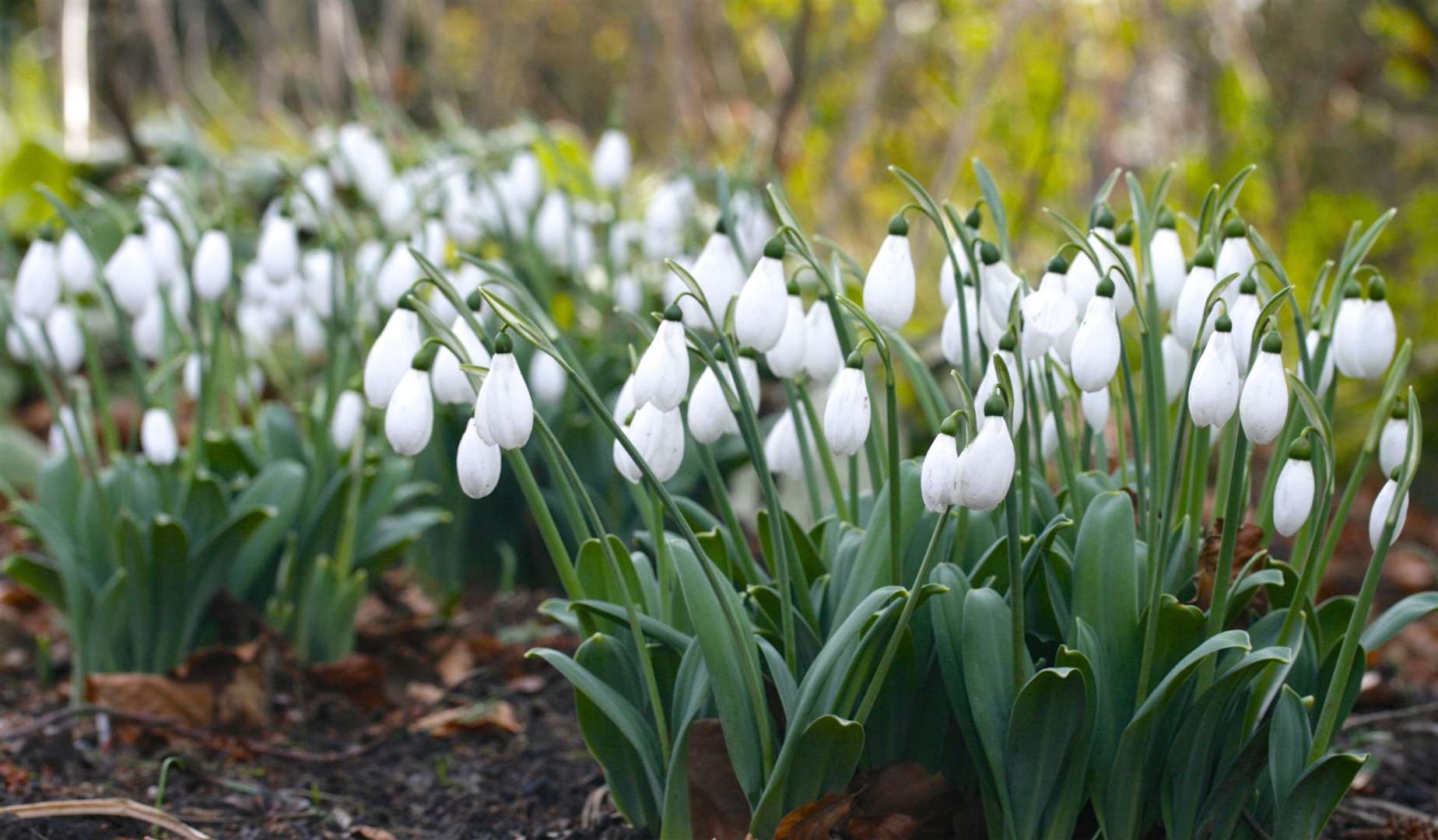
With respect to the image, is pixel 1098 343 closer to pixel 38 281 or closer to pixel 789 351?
pixel 789 351

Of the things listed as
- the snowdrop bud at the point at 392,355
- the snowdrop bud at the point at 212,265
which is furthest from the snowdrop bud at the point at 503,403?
the snowdrop bud at the point at 212,265

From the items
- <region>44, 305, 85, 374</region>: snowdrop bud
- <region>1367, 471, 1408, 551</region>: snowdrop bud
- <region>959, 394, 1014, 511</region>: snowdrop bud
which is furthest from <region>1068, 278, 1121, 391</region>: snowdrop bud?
<region>44, 305, 85, 374</region>: snowdrop bud

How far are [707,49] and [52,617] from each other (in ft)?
14.2

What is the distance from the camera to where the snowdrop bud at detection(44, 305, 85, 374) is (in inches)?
95.0

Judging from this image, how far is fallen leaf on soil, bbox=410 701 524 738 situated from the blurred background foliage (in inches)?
74.8

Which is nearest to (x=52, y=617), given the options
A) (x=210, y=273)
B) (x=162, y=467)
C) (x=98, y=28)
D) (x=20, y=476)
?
(x=20, y=476)

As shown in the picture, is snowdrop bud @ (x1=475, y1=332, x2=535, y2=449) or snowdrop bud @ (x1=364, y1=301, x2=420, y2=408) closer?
snowdrop bud @ (x1=475, y1=332, x2=535, y2=449)

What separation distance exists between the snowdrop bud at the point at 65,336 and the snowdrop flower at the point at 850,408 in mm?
1621

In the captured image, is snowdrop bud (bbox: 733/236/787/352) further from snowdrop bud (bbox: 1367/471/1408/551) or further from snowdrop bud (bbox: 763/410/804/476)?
snowdrop bud (bbox: 1367/471/1408/551)

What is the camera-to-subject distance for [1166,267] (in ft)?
5.54

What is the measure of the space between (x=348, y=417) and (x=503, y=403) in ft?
3.89

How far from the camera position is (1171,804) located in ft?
5.25

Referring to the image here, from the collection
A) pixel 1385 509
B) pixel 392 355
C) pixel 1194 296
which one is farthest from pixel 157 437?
pixel 1385 509

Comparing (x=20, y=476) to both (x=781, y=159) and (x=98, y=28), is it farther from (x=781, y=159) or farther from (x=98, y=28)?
(x=781, y=159)
